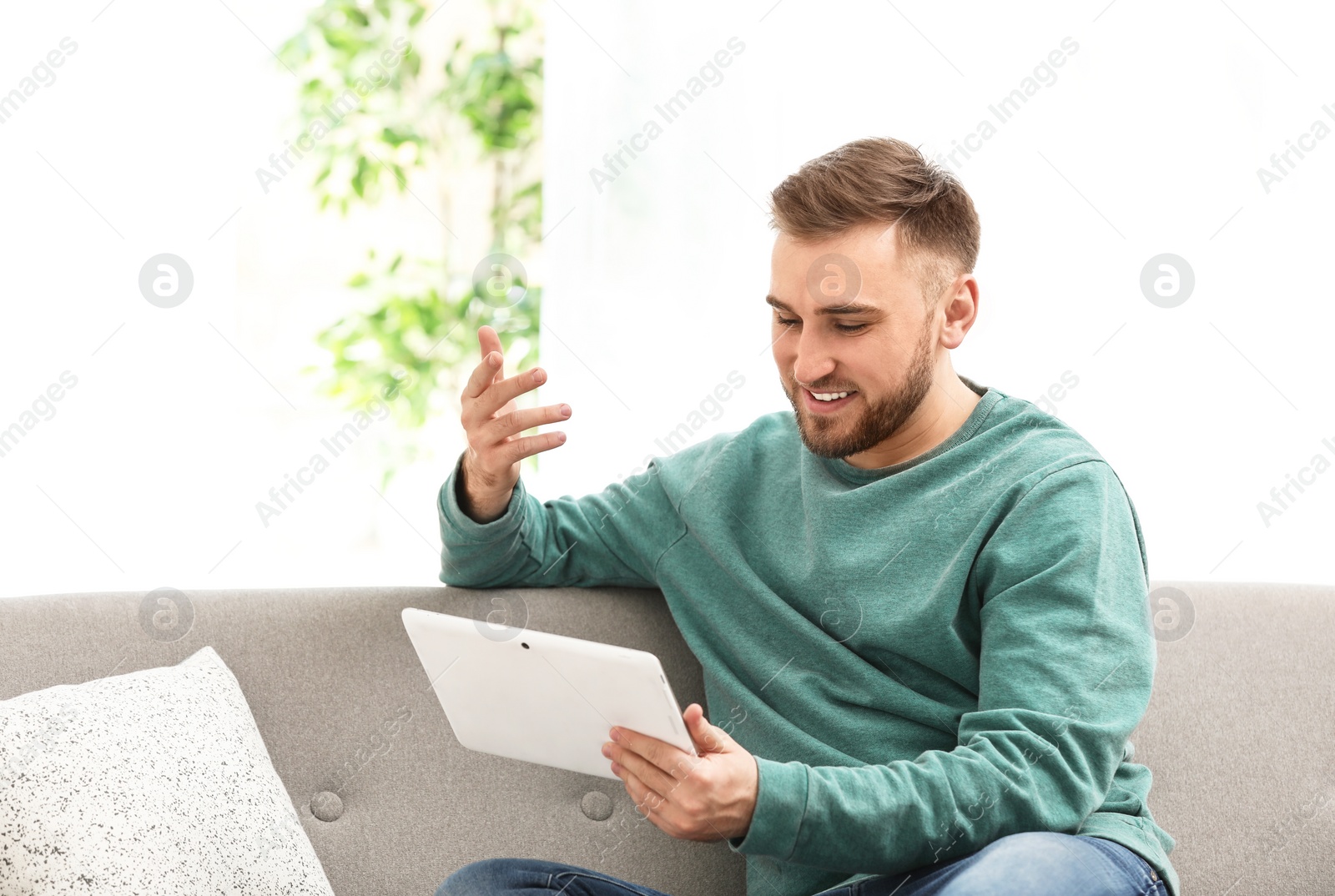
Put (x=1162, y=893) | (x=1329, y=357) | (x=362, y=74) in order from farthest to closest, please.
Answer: (x=362, y=74) → (x=1329, y=357) → (x=1162, y=893)

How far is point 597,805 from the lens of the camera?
132 centimetres

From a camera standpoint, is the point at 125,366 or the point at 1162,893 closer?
the point at 1162,893

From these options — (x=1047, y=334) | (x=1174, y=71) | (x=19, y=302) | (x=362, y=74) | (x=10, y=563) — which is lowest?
(x=10, y=563)

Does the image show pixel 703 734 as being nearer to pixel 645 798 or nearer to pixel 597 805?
pixel 645 798

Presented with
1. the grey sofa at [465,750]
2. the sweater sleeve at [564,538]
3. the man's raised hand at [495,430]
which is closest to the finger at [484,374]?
the man's raised hand at [495,430]

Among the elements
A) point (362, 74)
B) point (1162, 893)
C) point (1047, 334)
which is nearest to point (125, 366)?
point (362, 74)

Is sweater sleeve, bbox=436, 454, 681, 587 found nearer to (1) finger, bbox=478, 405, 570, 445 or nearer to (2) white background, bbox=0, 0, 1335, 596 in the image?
(1) finger, bbox=478, 405, 570, 445

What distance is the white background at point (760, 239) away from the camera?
1.79 m

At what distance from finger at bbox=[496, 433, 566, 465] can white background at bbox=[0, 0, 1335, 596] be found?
56 cm

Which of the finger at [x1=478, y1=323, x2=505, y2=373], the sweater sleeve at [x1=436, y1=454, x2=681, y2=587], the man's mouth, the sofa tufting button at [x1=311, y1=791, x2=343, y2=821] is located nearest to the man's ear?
the man's mouth

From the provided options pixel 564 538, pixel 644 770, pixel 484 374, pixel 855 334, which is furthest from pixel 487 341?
pixel 644 770

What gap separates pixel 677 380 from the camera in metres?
1.84

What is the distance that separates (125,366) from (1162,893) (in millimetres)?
1681

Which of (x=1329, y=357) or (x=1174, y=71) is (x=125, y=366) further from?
(x=1329, y=357)
